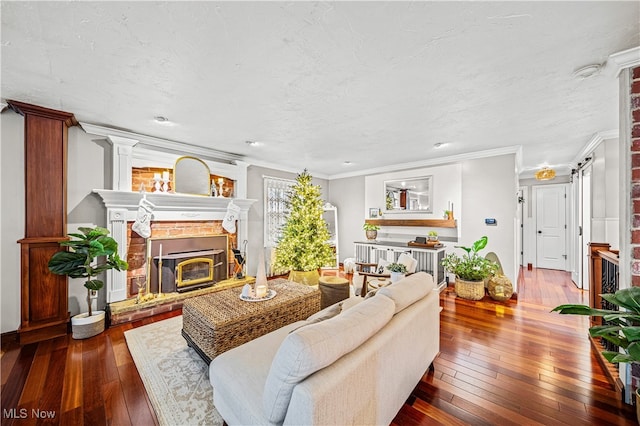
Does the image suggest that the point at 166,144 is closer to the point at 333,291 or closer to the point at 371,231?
the point at 333,291

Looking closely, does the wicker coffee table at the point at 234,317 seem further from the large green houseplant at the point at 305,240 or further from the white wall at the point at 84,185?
the white wall at the point at 84,185

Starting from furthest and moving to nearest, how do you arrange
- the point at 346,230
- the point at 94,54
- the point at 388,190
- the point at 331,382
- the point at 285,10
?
1. the point at 346,230
2. the point at 388,190
3. the point at 94,54
4. the point at 285,10
5. the point at 331,382

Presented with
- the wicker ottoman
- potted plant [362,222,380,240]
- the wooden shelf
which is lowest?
the wicker ottoman

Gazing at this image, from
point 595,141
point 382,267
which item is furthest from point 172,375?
point 595,141

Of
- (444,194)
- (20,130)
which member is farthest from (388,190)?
(20,130)

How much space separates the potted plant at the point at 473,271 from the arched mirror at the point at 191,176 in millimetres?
4282

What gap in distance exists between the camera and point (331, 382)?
1041mm

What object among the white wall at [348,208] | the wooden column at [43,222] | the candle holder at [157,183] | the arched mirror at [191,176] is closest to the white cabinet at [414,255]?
the white wall at [348,208]

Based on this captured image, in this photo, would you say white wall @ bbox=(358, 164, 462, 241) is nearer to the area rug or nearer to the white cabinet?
the white cabinet

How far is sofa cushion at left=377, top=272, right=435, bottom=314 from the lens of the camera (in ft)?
5.71

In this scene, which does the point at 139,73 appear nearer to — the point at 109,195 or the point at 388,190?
the point at 109,195

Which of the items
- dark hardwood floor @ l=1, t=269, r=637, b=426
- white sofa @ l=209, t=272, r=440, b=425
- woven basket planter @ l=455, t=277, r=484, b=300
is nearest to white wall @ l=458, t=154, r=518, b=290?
woven basket planter @ l=455, t=277, r=484, b=300

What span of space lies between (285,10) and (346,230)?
534 centimetres

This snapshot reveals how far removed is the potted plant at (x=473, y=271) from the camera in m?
3.86
